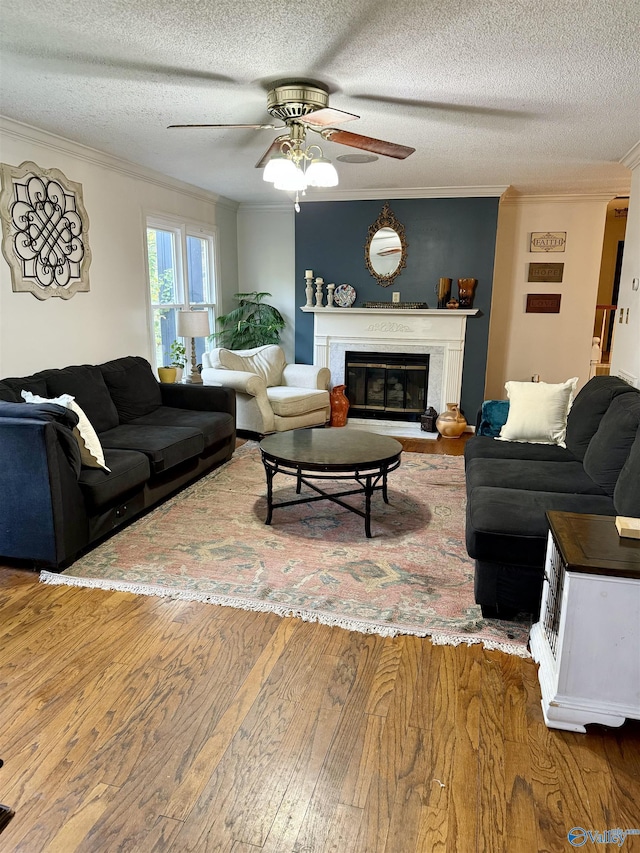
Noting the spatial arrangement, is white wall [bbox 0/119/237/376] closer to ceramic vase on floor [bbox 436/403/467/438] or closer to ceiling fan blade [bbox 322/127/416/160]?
ceiling fan blade [bbox 322/127/416/160]

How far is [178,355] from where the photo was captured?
229 inches

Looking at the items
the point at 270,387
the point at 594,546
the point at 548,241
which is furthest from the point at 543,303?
the point at 594,546

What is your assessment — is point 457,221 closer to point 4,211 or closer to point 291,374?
point 291,374

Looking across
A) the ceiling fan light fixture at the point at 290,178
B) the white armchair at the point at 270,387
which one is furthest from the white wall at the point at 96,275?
the ceiling fan light fixture at the point at 290,178

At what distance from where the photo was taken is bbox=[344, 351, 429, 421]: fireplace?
6355mm

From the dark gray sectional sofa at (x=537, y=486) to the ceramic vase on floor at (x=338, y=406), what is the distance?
2326 mm

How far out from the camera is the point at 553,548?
82.8 inches

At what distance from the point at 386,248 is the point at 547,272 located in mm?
1802

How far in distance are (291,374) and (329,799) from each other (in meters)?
Result: 4.72

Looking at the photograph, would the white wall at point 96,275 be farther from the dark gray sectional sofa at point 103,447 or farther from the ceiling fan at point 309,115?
the ceiling fan at point 309,115

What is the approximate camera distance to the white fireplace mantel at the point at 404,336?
6.11 metres

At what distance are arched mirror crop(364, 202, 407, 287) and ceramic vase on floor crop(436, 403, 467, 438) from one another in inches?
61.1

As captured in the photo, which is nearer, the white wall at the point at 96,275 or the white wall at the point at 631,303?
the white wall at the point at 96,275

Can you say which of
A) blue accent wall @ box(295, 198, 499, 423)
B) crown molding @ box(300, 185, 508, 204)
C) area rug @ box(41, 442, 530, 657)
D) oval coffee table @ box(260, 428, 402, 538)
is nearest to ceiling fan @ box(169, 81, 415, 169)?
oval coffee table @ box(260, 428, 402, 538)
